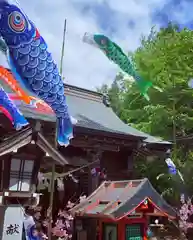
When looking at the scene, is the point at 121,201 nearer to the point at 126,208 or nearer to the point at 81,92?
the point at 126,208

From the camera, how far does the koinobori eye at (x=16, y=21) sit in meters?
5.87

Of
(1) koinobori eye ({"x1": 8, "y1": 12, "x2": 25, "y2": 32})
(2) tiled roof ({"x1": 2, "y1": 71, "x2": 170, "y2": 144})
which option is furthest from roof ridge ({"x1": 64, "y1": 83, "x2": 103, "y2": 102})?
(1) koinobori eye ({"x1": 8, "y1": 12, "x2": 25, "y2": 32})

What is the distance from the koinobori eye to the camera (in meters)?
5.87

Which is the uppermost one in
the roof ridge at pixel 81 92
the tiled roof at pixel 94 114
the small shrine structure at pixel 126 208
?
the roof ridge at pixel 81 92

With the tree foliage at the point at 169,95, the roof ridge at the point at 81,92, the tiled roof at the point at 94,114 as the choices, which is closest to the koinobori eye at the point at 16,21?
the tiled roof at the point at 94,114

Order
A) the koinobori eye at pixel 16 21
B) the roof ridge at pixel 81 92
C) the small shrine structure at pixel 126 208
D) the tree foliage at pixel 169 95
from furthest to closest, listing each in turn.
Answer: the tree foliage at pixel 169 95, the roof ridge at pixel 81 92, the small shrine structure at pixel 126 208, the koinobori eye at pixel 16 21

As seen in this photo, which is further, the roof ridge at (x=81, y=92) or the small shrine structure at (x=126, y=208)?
the roof ridge at (x=81, y=92)

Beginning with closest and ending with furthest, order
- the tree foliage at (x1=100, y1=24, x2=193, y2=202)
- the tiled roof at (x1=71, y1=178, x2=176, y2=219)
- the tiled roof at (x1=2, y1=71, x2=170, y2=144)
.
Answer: the tiled roof at (x1=71, y1=178, x2=176, y2=219) → the tiled roof at (x1=2, y1=71, x2=170, y2=144) → the tree foliage at (x1=100, y1=24, x2=193, y2=202)

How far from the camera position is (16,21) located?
19.4 feet

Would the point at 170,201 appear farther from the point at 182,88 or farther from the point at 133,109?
the point at 133,109

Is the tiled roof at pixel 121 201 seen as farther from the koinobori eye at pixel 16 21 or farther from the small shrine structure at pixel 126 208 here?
the koinobori eye at pixel 16 21

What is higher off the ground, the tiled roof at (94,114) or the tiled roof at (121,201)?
the tiled roof at (94,114)

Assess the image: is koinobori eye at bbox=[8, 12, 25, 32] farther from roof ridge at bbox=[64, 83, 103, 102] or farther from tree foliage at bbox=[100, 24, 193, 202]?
tree foliage at bbox=[100, 24, 193, 202]

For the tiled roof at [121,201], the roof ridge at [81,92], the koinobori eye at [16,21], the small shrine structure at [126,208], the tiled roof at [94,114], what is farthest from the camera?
the roof ridge at [81,92]
